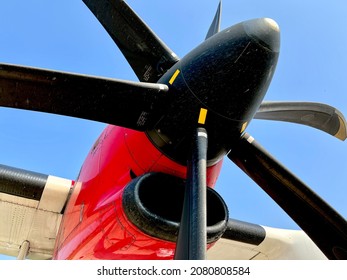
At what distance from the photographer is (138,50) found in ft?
15.8

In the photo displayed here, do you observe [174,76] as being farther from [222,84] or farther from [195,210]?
[195,210]

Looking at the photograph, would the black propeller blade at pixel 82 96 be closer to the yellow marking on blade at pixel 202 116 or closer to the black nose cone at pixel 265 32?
the yellow marking on blade at pixel 202 116

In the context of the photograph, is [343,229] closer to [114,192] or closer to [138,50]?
[114,192]

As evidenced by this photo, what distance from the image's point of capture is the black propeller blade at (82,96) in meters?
3.47

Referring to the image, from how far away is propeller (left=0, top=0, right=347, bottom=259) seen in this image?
3512mm

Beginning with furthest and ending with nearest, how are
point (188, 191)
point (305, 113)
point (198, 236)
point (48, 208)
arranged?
point (48, 208)
point (305, 113)
point (188, 191)
point (198, 236)

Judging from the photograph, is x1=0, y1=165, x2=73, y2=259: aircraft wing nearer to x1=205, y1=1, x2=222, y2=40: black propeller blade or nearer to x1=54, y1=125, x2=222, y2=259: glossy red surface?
x1=54, y1=125, x2=222, y2=259: glossy red surface

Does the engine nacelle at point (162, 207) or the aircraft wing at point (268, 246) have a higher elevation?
the engine nacelle at point (162, 207)

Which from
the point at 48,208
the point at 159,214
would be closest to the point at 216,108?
the point at 159,214

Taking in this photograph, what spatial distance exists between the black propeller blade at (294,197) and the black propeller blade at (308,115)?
75 cm

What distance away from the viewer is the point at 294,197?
4504 mm

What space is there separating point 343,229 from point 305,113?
5.15ft

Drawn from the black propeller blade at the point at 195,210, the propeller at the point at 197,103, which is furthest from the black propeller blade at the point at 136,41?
the black propeller blade at the point at 195,210

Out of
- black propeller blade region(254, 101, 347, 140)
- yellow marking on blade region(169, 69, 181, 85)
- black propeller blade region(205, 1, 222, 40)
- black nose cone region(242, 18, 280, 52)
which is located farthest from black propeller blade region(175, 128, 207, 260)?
Answer: black propeller blade region(205, 1, 222, 40)
